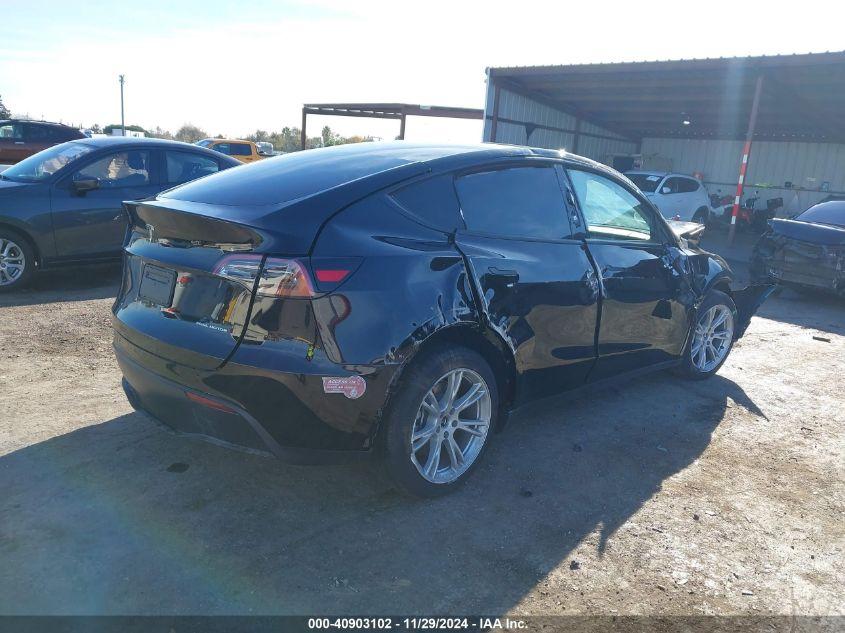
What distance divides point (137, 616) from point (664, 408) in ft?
11.6

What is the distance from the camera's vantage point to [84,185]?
6727 millimetres

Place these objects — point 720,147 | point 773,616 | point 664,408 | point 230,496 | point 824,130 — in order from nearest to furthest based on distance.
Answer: point 773,616, point 230,496, point 664,408, point 824,130, point 720,147

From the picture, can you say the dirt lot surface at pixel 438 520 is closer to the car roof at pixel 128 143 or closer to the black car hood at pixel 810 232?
the car roof at pixel 128 143

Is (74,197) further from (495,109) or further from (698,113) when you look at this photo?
(698,113)

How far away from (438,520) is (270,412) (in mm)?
954

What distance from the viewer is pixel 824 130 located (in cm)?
2048

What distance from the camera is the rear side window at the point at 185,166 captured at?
7449 millimetres

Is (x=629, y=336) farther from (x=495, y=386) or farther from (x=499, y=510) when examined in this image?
(x=499, y=510)

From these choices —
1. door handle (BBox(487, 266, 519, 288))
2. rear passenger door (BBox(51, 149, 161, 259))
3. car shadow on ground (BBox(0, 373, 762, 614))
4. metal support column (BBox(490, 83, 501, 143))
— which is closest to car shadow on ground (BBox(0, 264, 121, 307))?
rear passenger door (BBox(51, 149, 161, 259))

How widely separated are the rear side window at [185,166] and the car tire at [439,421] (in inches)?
215

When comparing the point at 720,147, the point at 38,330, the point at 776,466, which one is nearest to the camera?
the point at 776,466

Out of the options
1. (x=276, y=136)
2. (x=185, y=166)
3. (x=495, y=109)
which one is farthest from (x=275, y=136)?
(x=185, y=166)

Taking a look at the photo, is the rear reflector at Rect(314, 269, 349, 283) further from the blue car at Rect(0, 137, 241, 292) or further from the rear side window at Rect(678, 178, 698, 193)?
the rear side window at Rect(678, 178, 698, 193)

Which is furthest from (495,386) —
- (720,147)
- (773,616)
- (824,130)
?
(720,147)
